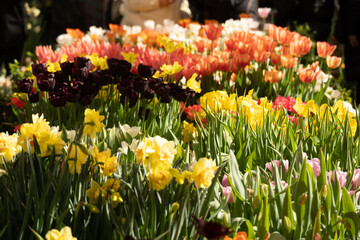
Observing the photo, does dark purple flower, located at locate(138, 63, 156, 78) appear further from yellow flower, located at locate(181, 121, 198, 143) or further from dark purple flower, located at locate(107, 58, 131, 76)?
yellow flower, located at locate(181, 121, 198, 143)

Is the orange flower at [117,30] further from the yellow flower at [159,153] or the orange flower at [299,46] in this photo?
the yellow flower at [159,153]

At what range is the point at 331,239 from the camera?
1.51 m

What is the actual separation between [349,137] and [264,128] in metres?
0.34

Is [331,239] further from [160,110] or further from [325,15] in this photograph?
[325,15]

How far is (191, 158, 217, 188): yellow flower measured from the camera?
1436mm

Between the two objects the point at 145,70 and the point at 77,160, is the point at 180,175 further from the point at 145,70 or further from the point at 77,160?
the point at 145,70

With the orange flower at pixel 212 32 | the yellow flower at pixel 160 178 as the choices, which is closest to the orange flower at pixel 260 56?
the orange flower at pixel 212 32

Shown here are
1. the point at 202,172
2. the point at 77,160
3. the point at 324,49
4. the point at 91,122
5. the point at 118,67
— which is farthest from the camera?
the point at 324,49

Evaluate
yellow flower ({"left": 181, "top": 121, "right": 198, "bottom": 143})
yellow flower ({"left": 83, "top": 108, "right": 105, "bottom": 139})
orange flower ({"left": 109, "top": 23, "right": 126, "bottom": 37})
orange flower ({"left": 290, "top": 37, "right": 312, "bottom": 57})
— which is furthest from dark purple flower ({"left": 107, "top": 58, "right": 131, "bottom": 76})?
orange flower ({"left": 109, "top": 23, "right": 126, "bottom": 37})

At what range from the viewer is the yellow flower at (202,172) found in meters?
1.44

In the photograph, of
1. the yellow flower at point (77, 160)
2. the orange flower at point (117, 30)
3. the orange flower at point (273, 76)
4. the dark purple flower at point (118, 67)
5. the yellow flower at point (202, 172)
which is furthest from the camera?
the orange flower at point (117, 30)

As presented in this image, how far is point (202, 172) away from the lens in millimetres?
1443

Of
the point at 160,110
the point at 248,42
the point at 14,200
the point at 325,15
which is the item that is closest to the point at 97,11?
the point at 325,15

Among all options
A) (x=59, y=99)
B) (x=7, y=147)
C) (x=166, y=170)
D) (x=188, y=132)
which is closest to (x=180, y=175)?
(x=166, y=170)
